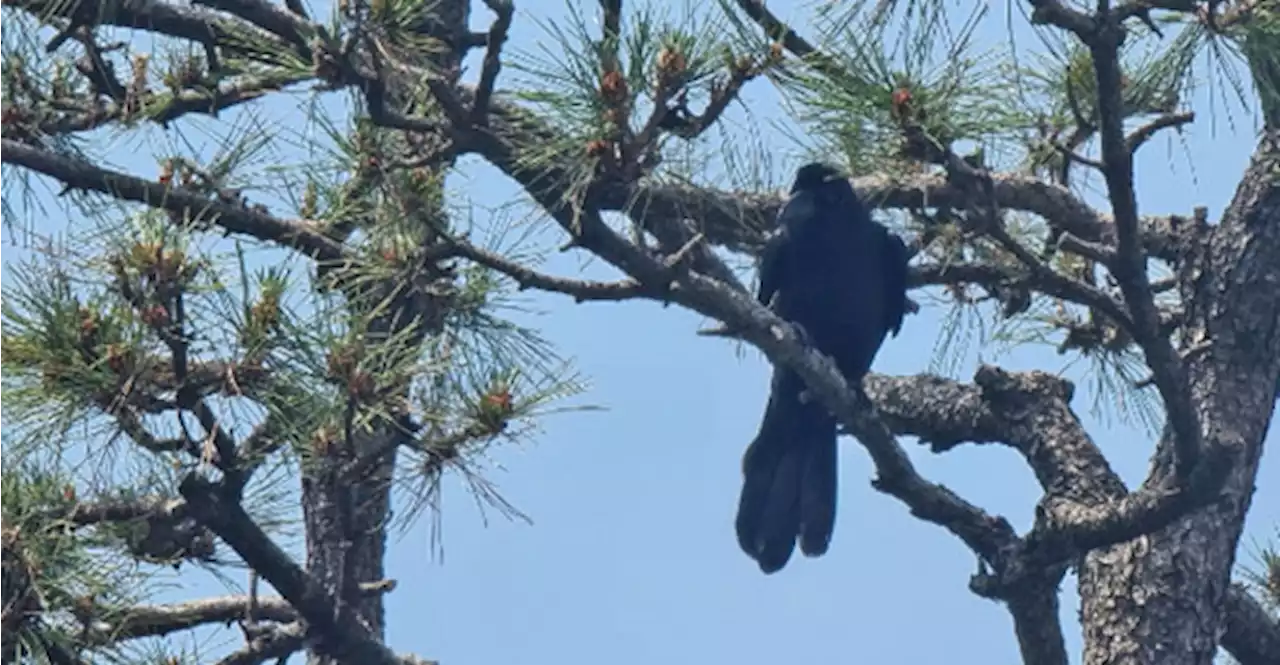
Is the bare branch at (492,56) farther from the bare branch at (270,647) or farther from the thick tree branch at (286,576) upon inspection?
the bare branch at (270,647)

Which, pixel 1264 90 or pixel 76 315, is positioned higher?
pixel 1264 90

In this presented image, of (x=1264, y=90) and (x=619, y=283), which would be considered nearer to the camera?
(x=619, y=283)

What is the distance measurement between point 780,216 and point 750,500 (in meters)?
0.58

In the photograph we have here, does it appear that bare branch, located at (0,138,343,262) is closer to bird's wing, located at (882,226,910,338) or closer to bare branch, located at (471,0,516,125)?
bare branch, located at (471,0,516,125)

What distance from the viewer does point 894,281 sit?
5082 mm

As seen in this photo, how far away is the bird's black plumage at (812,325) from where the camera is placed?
184 inches

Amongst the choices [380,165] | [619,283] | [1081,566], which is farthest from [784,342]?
[1081,566]

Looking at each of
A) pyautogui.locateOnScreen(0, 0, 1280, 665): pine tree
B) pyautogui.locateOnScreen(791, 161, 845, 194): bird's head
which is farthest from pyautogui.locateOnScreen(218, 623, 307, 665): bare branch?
pyautogui.locateOnScreen(791, 161, 845, 194): bird's head

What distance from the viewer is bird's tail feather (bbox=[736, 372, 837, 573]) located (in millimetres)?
4625

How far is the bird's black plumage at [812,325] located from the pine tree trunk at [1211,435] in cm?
64

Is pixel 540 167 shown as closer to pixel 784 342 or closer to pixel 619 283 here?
pixel 619 283

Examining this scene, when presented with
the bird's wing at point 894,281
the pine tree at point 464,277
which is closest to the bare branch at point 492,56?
the pine tree at point 464,277

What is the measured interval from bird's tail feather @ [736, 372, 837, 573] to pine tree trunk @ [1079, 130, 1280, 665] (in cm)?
61

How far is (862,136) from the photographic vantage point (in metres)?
3.53
